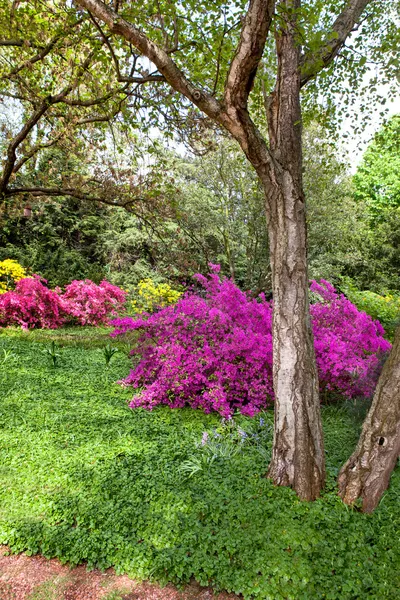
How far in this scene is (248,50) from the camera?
2420 millimetres

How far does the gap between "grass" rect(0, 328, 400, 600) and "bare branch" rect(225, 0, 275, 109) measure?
8.64 ft

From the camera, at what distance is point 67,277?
13.2 meters

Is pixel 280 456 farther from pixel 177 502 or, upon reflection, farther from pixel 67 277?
pixel 67 277

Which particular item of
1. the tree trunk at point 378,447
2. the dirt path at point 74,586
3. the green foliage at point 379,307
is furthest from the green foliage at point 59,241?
the tree trunk at point 378,447

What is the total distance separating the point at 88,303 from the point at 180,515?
24.6 ft

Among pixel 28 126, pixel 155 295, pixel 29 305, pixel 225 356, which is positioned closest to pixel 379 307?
pixel 155 295

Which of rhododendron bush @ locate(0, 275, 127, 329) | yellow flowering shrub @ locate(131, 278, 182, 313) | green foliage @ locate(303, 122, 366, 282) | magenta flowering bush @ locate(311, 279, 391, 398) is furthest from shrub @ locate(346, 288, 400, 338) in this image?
rhododendron bush @ locate(0, 275, 127, 329)

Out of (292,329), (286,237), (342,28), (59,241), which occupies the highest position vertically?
(342,28)

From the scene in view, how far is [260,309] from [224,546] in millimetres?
3050

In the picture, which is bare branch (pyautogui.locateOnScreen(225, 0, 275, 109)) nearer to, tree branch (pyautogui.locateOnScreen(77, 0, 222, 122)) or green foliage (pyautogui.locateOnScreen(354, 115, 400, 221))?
tree branch (pyautogui.locateOnScreen(77, 0, 222, 122))

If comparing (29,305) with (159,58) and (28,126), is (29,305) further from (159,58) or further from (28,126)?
(159,58)

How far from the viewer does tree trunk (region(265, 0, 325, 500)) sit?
9.09 ft

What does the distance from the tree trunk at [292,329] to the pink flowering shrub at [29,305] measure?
694cm

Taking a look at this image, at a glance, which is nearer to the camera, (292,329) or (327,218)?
(292,329)
